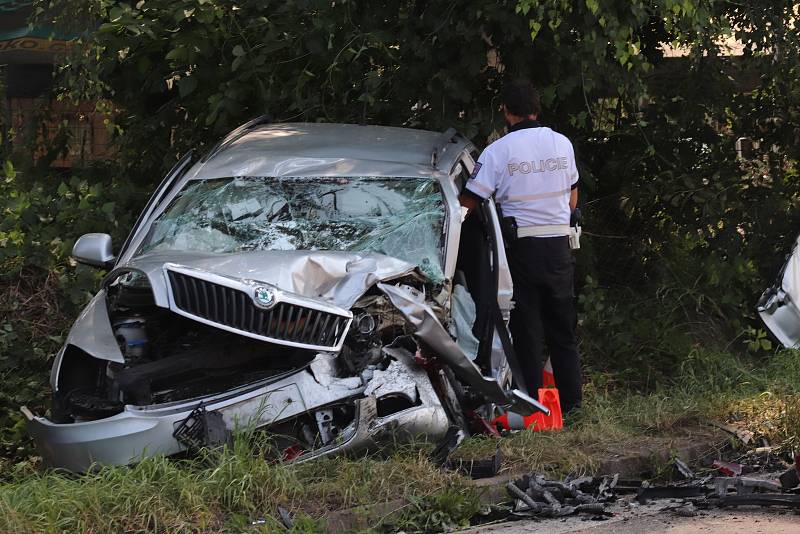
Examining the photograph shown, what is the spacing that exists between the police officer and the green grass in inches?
28.0

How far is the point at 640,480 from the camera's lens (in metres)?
5.68

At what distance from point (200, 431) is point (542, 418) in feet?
7.51

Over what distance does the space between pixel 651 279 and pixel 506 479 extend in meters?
4.26

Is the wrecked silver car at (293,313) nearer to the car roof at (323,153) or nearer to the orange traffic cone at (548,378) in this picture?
the car roof at (323,153)

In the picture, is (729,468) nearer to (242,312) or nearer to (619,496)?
(619,496)

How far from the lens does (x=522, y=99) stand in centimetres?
679

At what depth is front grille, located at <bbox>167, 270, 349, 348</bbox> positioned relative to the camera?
496cm

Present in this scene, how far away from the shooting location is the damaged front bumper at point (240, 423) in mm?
4855

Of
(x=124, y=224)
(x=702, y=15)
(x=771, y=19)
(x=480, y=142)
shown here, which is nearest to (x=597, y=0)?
(x=702, y=15)

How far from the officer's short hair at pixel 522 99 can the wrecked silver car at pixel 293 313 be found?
43cm

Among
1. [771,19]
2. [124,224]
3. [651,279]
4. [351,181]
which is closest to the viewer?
[351,181]

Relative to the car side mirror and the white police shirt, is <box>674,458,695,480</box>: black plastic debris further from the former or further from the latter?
the car side mirror

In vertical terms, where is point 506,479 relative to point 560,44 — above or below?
below

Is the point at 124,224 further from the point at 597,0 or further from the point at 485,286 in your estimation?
the point at 597,0
